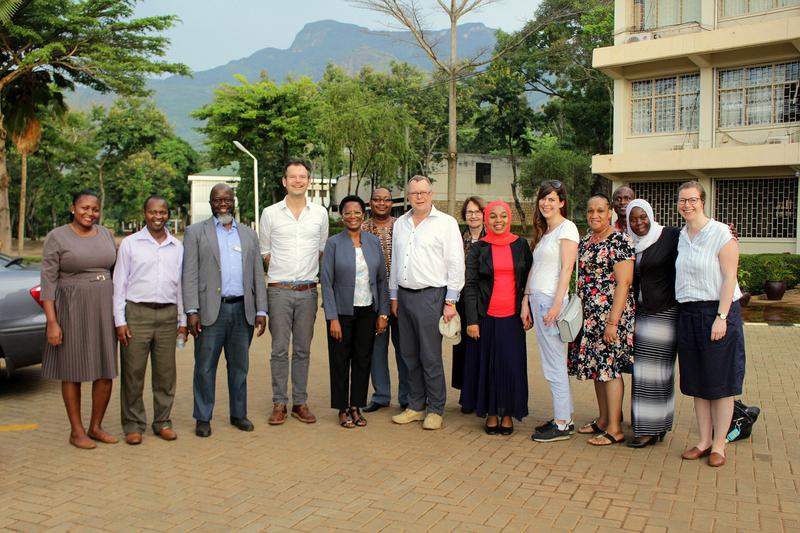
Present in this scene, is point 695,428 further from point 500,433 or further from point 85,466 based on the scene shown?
point 85,466

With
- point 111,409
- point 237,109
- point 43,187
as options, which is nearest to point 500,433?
point 111,409

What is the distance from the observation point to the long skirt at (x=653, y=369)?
18.2 ft

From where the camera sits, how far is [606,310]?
5.69 m

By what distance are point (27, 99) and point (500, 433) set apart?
25246 millimetres

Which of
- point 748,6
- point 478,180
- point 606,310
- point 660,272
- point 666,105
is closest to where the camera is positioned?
point 660,272

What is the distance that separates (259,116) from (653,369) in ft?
111

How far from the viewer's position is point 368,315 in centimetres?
650

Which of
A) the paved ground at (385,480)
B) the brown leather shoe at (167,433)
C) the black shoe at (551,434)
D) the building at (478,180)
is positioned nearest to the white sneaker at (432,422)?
the paved ground at (385,480)

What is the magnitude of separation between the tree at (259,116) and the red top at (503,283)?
3161 cm

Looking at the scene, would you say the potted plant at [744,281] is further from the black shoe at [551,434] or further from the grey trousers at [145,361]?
the grey trousers at [145,361]

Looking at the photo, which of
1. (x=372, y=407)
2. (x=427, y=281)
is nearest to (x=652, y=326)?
(x=427, y=281)

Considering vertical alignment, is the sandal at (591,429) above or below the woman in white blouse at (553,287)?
below

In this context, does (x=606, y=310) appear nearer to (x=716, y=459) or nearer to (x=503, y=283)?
(x=503, y=283)

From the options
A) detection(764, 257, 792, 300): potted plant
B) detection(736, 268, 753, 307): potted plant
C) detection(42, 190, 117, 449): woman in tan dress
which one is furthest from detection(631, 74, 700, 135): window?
detection(42, 190, 117, 449): woman in tan dress
